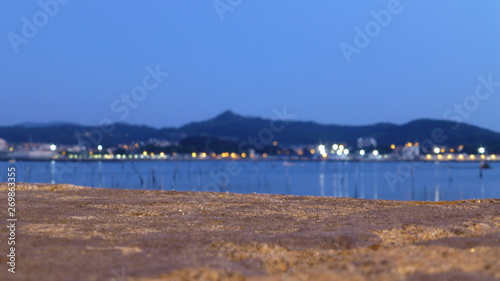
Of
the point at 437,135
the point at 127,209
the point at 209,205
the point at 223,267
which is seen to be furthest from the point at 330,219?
the point at 437,135

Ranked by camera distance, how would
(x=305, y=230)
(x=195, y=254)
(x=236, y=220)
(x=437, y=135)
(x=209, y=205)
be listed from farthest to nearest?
(x=437, y=135) → (x=209, y=205) → (x=236, y=220) → (x=305, y=230) → (x=195, y=254)

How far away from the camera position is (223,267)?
29.7 feet

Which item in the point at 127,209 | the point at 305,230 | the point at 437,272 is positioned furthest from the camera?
the point at 127,209

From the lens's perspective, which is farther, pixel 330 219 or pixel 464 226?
pixel 330 219

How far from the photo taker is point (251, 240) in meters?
11.7

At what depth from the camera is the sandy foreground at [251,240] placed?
28.6ft

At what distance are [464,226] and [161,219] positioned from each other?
6.92m

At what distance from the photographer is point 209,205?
18750mm

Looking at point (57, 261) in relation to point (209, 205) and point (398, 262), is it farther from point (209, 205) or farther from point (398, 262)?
point (209, 205)

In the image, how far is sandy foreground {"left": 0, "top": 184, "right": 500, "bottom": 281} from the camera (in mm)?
8727

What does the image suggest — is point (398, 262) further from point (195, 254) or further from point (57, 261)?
point (57, 261)

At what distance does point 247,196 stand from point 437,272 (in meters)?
14.0

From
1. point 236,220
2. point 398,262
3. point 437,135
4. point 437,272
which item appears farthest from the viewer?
point 437,135

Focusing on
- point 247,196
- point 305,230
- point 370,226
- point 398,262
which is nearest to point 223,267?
point 398,262
